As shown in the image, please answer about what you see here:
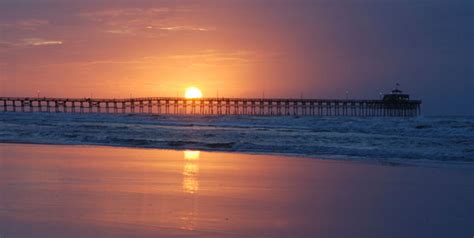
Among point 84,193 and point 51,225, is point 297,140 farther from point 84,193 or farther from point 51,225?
point 51,225

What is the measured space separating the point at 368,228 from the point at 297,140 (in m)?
14.8

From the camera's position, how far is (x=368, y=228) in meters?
6.31

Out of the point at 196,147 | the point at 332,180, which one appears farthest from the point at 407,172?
the point at 196,147

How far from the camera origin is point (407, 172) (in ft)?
37.4

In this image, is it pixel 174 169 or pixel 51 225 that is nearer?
pixel 51 225

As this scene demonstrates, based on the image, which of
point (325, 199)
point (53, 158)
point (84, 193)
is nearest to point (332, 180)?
point (325, 199)

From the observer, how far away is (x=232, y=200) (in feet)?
26.2

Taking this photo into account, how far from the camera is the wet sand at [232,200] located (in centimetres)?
623

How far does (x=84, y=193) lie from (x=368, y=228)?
406 centimetres

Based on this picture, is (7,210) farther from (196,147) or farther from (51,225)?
(196,147)

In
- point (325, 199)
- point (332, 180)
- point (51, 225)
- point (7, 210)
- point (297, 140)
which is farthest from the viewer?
point (297, 140)

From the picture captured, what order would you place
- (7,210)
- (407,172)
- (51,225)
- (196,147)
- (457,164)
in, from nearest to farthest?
(51,225) < (7,210) < (407,172) < (457,164) < (196,147)

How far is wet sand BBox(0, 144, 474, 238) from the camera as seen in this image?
623cm

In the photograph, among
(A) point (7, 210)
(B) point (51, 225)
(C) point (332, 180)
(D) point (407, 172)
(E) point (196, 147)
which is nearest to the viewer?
(B) point (51, 225)
